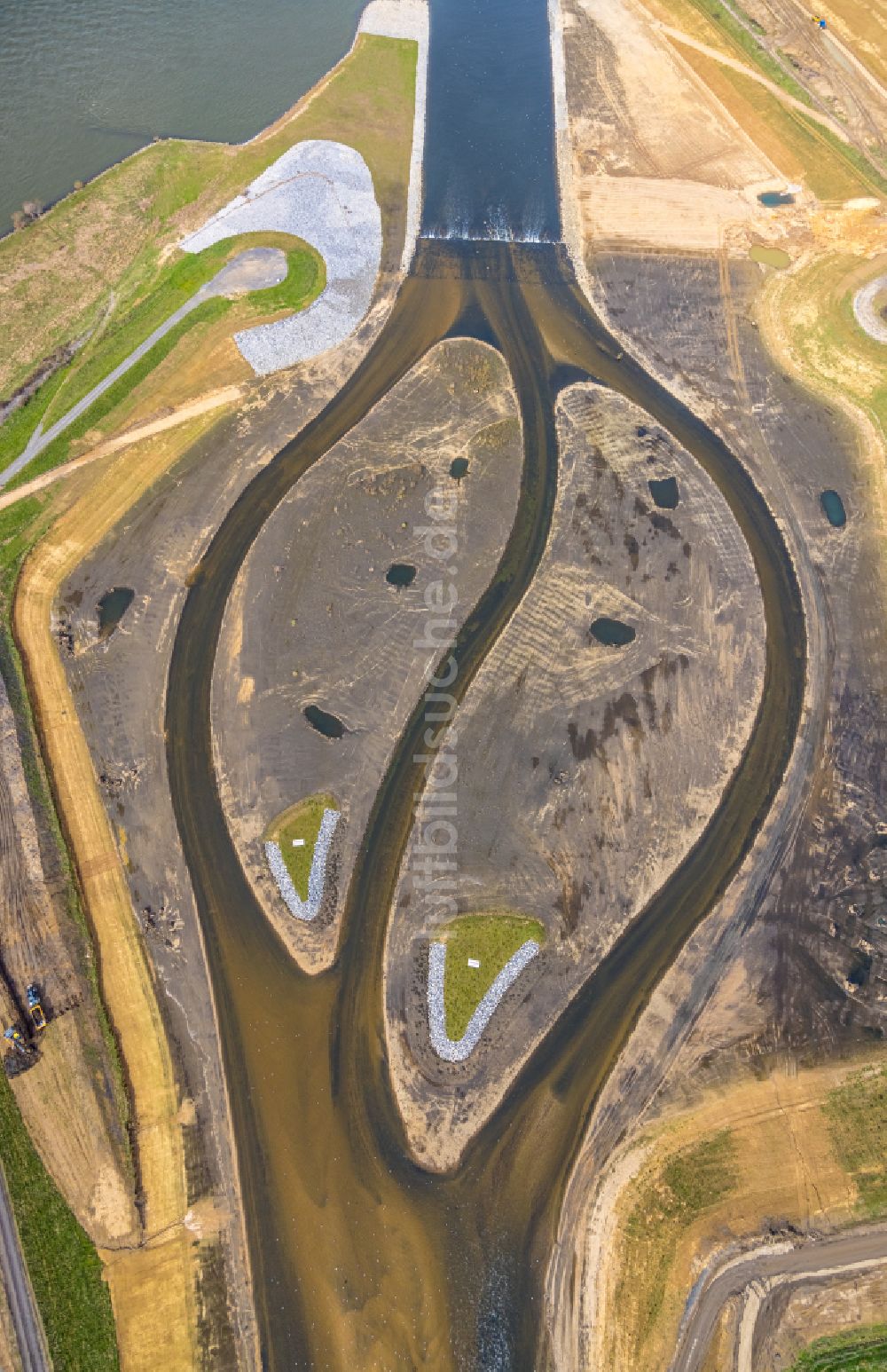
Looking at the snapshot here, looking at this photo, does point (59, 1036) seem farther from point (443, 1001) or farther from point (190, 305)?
point (190, 305)

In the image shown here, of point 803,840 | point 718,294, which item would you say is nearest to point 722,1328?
point 803,840

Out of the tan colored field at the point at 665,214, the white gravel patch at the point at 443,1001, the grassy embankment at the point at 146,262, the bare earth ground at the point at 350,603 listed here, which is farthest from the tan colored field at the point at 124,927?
the tan colored field at the point at 665,214

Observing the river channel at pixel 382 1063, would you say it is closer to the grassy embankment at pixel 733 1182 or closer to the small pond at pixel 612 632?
the grassy embankment at pixel 733 1182

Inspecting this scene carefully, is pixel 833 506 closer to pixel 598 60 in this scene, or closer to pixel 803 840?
pixel 803 840

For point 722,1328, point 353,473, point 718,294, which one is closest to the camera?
point 722,1328

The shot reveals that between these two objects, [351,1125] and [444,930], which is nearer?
[351,1125]

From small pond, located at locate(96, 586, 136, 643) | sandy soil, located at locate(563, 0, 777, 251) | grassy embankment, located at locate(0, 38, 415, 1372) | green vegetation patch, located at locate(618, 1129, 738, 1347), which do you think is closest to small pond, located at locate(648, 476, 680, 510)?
sandy soil, located at locate(563, 0, 777, 251)

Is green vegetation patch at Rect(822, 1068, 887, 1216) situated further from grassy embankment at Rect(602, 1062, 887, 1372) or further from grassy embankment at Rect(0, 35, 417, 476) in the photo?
grassy embankment at Rect(0, 35, 417, 476)
